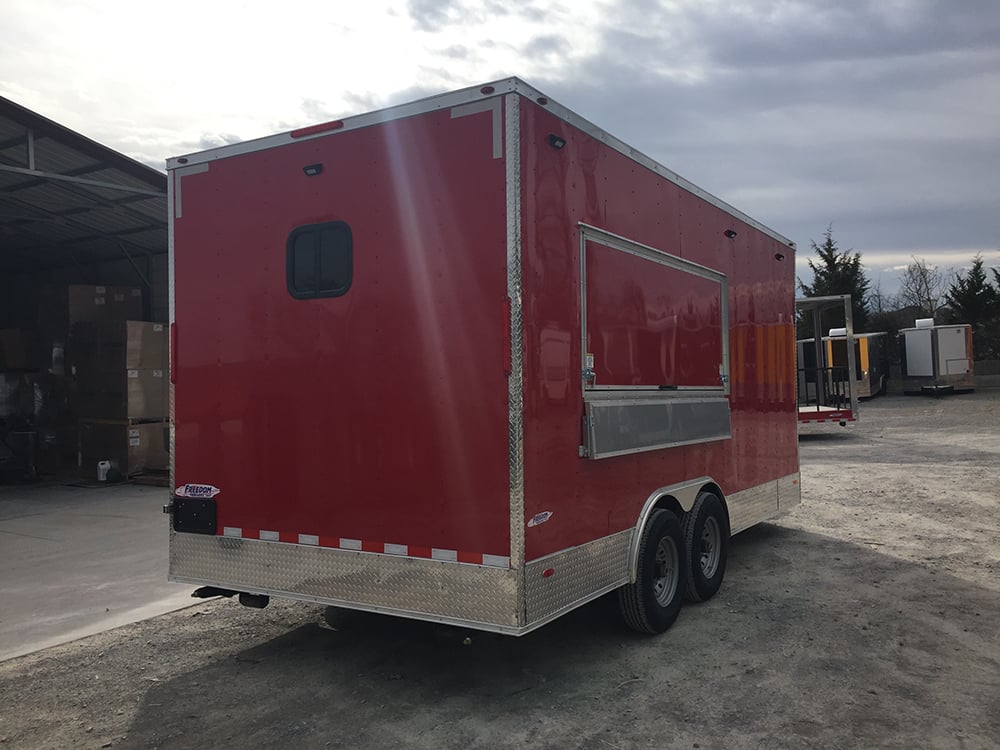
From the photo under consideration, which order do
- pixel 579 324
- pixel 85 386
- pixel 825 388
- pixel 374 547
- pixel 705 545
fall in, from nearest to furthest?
pixel 374 547 → pixel 579 324 → pixel 705 545 → pixel 85 386 → pixel 825 388

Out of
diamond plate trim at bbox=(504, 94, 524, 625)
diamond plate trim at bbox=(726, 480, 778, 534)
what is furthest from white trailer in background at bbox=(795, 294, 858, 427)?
diamond plate trim at bbox=(504, 94, 524, 625)

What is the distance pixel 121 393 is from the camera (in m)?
11.9

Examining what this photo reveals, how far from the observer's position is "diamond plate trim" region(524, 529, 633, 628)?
3.75 meters

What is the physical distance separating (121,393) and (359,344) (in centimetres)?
923

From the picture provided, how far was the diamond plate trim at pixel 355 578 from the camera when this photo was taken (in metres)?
3.73

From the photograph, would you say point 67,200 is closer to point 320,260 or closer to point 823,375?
point 320,260

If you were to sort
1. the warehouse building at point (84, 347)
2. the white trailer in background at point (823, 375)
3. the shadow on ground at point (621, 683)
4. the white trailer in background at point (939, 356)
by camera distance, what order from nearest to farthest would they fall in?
the shadow on ground at point (621, 683)
the warehouse building at point (84, 347)
the white trailer in background at point (823, 375)
the white trailer in background at point (939, 356)

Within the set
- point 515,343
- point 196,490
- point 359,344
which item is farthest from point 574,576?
point 196,490

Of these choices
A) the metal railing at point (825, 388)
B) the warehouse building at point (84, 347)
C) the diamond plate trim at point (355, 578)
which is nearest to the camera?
the diamond plate trim at point (355, 578)

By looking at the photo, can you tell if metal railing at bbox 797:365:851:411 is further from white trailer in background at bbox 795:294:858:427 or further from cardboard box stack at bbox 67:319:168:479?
cardboard box stack at bbox 67:319:168:479

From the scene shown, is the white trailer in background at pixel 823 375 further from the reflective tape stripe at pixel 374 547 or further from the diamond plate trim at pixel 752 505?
the reflective tape stripe at pixel 374 547

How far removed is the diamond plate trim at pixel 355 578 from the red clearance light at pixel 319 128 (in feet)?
7.43

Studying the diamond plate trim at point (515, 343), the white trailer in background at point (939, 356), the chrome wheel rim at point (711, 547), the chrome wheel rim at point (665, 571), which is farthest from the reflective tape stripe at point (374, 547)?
the white trailer in background at point (939, 356)

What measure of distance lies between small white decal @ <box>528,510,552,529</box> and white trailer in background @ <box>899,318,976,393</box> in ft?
84.0
